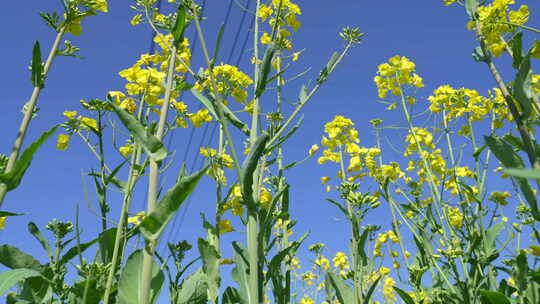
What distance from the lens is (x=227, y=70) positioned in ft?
6.94

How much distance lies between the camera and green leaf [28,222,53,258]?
1.44 meters

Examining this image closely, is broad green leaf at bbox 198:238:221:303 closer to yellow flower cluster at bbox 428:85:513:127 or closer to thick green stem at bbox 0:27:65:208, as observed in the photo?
thick green stem at bbox 0:27:65:208

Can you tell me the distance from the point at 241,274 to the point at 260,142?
752 millimetres

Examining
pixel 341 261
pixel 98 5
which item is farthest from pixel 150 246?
pixel 341 261

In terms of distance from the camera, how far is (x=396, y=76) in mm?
3467

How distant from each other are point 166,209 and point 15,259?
751mm

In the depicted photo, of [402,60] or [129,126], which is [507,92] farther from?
[402,60]

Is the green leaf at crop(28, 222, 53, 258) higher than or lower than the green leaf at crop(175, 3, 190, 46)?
lower

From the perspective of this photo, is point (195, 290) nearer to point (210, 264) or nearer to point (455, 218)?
point (210, 264)

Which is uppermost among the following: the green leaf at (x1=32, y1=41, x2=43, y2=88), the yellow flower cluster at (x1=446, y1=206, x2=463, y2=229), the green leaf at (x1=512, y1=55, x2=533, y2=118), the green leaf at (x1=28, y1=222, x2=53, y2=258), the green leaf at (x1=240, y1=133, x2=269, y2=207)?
the yellow flower cluster at (x1=446, y1=206, x2=463, y2=229)

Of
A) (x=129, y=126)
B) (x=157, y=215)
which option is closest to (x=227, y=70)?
(x=129, y=126)

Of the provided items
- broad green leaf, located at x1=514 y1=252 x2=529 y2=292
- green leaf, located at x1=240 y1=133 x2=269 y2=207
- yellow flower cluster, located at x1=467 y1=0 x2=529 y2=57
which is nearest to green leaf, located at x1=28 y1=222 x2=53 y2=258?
green leaf, located at x1=240 y1=133 x2=269 y2=207

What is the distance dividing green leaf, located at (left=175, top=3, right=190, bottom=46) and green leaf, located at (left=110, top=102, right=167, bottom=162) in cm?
44

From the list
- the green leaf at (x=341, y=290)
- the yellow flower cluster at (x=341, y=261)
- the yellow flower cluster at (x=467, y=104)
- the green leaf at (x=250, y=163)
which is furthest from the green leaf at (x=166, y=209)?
the yellow flower cluster at (x=341, y=261)
